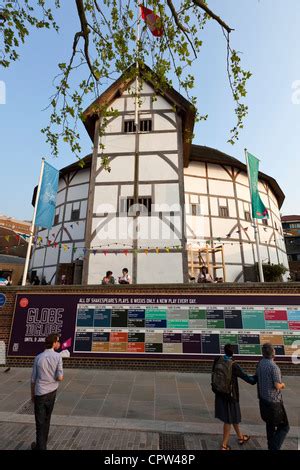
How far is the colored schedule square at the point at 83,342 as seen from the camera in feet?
25.9

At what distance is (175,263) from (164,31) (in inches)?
337

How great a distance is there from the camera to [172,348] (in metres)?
7.70

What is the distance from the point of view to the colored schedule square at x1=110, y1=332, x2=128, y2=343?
785cm

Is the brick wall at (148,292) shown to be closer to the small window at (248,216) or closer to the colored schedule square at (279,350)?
the colored schedule square at (279,350)

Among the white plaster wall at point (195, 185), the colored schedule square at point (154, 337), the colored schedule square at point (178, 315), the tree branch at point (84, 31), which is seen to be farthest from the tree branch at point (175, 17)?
the white plaster wall at point (195, 185)

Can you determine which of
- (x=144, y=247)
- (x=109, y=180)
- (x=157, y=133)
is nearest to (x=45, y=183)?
(x=109, y=180)

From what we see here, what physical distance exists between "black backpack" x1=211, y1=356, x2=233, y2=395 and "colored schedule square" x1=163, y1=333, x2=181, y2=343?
383 cm

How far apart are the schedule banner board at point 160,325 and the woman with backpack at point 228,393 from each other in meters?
3.76

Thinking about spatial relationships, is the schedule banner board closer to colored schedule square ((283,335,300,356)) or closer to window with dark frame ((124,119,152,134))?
colored schedule square ((283,335,300,356))

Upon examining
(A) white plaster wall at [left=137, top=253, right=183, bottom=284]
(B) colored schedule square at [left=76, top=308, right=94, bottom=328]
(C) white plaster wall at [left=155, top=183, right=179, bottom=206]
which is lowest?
(B) colored schedule square at [left=76, top=308, right=94, bottom=328]

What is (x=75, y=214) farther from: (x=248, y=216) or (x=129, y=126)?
(x=248, y=216)

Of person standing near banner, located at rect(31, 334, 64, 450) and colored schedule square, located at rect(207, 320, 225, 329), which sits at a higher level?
colored schedule square, located at rect(207, 320, 225, 329)

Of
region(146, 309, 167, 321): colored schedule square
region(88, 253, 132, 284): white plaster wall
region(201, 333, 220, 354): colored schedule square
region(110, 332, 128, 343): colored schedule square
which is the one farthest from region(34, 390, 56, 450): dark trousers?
region(88, 253, 132, 284): white plaster wall

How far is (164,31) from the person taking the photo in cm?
626
